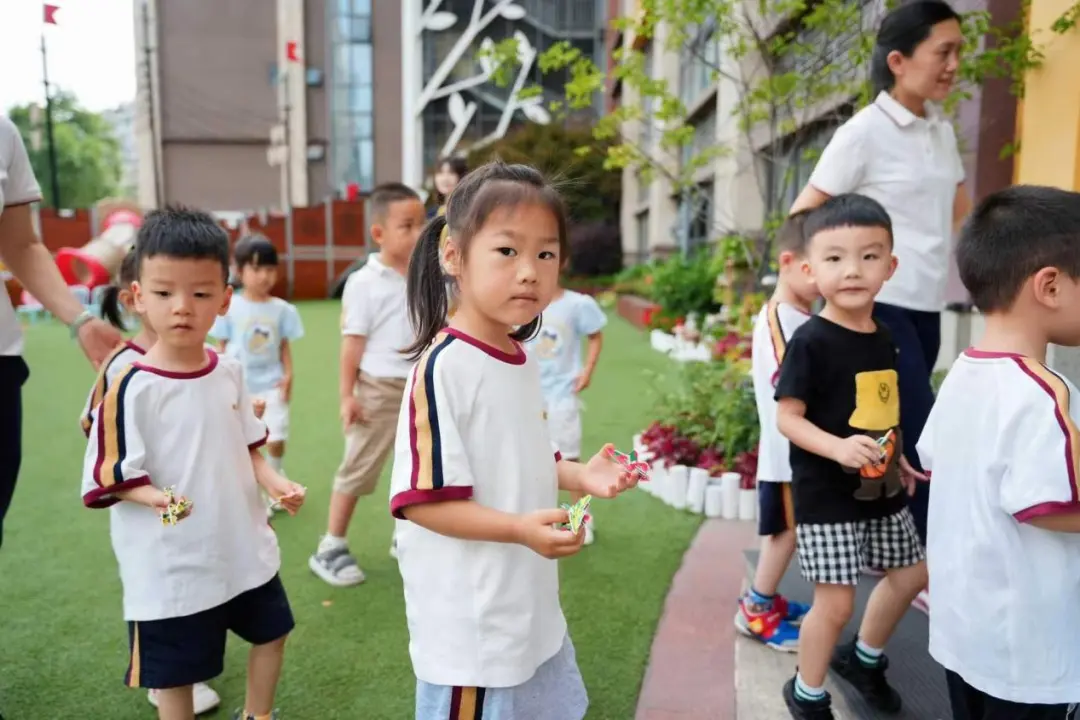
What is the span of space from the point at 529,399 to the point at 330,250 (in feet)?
71.1

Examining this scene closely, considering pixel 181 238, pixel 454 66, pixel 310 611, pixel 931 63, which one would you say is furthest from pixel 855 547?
pixel 454 66

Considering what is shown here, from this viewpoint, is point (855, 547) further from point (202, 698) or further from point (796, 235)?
point (202, 698)

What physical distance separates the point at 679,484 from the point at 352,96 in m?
31.7

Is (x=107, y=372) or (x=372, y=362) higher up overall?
(x=107, y=372)

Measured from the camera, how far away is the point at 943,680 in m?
2.50

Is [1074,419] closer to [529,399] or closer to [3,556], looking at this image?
[529,399]

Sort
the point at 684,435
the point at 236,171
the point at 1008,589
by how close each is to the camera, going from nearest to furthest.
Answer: the point at 1008,589
the point at 684,435
the point at 236,171

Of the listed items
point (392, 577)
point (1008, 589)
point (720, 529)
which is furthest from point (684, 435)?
point (1008, 589)

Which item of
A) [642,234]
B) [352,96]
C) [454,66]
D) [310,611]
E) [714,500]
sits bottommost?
[310,611]

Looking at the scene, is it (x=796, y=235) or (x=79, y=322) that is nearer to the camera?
(x=79, y=322)

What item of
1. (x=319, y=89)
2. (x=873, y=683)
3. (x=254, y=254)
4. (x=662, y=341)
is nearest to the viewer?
(x=873, y=683)

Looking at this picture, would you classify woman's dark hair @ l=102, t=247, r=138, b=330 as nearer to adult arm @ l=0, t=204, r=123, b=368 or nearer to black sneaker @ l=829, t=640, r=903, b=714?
adult arm @ l=0, t=204, r=123, b=368

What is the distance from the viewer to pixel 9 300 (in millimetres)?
2453

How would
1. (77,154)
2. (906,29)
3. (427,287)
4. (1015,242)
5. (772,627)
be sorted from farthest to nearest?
(77,154), (772,627), (906,29), (427,287), (1015,242)
